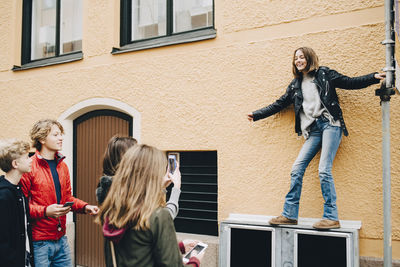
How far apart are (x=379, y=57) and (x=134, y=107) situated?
3.11 metres

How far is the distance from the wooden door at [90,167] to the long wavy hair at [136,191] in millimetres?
3691

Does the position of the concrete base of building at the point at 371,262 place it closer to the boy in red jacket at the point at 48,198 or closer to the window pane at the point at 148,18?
the boy in red jacket at the point at 48,198

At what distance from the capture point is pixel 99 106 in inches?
228

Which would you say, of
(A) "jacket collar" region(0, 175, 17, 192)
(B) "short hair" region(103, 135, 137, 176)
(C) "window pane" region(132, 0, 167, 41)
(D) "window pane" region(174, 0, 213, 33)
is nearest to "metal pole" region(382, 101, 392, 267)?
(B) "short hair" region(103, 135, 137, 176)

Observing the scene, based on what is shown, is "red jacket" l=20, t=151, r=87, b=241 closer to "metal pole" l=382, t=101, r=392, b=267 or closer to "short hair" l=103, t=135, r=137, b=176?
"short hair" l=103, t=135, r=137, b=176

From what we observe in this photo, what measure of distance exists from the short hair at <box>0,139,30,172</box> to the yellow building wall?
219 centimetres

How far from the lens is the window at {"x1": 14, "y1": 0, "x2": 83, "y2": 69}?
21.1ft

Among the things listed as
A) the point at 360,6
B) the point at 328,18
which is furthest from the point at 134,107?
the point at 360,6

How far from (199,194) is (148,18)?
2728 millimetres

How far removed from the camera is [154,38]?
5.57 meters

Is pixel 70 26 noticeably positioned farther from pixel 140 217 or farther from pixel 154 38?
pixel 140 217

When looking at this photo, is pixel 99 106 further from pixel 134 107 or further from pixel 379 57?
pixel 379 57

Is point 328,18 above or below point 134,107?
above

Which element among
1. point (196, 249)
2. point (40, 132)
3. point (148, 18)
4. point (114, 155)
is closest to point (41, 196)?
point (40, 132)
